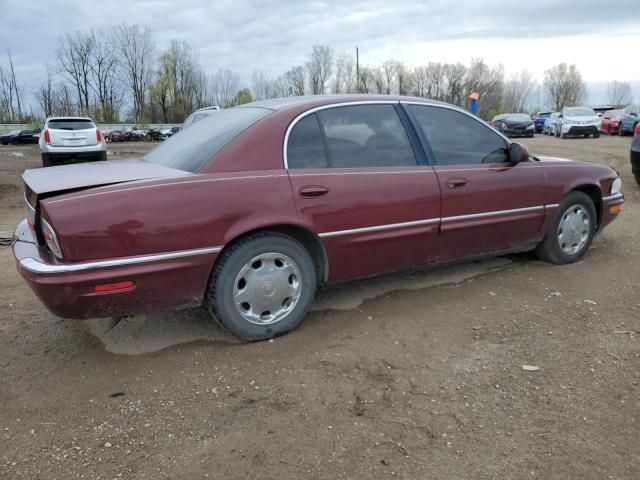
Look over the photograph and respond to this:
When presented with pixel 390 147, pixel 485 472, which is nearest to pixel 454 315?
pixel 390 147

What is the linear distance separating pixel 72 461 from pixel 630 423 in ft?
8.20

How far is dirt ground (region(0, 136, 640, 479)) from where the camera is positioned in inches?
84.9

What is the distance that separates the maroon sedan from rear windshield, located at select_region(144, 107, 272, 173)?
0.6 inches

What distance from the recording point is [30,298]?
13.2ft

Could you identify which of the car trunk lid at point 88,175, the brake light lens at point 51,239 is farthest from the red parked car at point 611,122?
the brake light lens at point 51,239

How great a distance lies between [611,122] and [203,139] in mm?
29092

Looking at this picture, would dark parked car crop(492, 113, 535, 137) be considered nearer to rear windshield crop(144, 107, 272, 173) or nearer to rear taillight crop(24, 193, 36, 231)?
rear windshield crop(144, 107, 272, 173)

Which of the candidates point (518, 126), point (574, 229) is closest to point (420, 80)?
point (518, 126)

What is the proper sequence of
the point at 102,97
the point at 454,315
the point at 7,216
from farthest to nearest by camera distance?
the point at 102,97 → the point at 7,216 → the point at 454,315

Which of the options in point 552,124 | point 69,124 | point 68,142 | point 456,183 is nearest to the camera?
point 456,183

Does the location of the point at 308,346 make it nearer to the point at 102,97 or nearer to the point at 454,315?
the point at 454,315

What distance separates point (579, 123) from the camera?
2395 cm

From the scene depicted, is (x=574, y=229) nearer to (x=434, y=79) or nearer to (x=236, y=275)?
(x=236, y=275)

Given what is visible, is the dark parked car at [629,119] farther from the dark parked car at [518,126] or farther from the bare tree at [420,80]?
the bare tree at [420,80]
